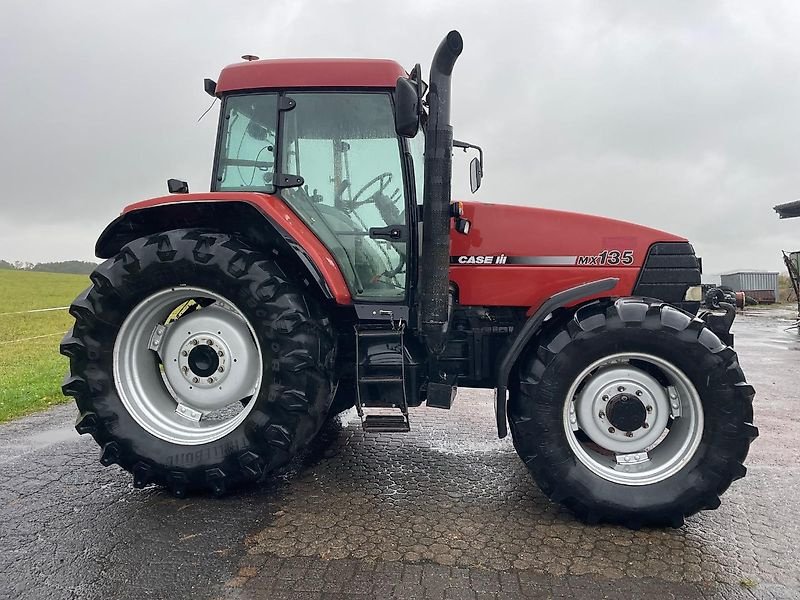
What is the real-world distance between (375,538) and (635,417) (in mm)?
1491

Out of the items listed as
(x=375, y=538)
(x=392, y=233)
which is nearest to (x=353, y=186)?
(x=392, y=233)

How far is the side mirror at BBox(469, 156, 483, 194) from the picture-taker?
13.0ft

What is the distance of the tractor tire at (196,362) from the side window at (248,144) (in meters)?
0.46

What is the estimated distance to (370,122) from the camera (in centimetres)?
340

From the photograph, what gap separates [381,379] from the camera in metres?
3.25

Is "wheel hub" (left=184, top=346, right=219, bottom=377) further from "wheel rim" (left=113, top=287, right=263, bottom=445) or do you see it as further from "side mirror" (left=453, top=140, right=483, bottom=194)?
"side mirror" (left=453, top=140, right=483, bottom=194)

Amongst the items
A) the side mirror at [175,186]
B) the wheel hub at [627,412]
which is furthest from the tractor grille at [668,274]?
the side mirror at [175,186]

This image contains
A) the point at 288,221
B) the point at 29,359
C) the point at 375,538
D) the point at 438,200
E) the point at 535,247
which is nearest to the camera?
the point at 375,538

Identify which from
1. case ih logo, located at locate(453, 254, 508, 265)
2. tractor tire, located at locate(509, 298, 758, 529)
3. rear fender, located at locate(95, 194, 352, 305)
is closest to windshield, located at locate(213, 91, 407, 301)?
rear fender, located at locate(95, 194, 352, 305)

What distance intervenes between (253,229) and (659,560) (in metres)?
2.68

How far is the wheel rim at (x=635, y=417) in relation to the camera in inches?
116

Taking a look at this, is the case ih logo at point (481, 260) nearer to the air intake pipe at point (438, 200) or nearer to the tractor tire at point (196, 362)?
the air intake pipe at point (438, 200)

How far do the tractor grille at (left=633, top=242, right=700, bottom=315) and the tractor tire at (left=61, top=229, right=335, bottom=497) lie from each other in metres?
1.93

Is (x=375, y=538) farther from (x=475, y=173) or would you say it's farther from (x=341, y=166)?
(x=475, y=173)
